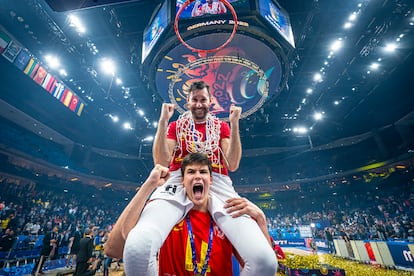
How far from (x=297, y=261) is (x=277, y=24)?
28.4ft

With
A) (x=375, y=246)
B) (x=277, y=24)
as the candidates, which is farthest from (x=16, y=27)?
(x=375, y=246)

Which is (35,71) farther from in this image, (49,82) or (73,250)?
(73,250)

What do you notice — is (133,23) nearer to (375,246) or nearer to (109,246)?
(109,246)

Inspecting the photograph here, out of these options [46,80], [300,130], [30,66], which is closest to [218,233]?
[30,66]

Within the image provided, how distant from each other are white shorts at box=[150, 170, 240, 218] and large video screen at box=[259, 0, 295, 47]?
6513mm

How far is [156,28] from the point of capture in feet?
25.6

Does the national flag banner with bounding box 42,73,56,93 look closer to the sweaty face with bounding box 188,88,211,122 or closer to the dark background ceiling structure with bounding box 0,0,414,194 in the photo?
the dark background ceiling structure with bounding box 0,0,414,194

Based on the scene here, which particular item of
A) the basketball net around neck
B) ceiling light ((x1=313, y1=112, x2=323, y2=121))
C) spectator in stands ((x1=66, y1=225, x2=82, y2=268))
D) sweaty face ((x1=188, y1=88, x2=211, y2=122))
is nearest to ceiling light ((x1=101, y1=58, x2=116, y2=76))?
spectator in stands ((x1=66, y1=225, x2=82, y2=268))

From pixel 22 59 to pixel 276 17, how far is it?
43.5 ft

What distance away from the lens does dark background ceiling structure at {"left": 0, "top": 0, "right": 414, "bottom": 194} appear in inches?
428

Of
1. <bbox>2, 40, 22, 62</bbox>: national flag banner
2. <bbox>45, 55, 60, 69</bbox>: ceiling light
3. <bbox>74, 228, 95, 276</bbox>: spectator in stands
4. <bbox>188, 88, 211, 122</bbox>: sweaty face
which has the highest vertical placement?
<bbox>45, 55, 60, 69</bbox>: ceiling light

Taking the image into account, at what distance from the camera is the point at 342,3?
34.6ft

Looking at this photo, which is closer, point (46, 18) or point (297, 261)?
point (297, 261)

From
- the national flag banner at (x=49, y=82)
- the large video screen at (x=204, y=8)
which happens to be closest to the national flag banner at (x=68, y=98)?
the national flag banner at (x=49, y=82)
